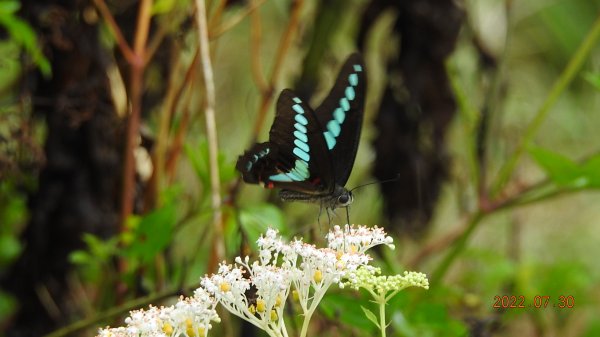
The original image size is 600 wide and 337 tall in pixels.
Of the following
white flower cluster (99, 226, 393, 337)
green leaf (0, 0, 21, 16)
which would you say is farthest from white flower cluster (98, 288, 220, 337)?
green leaf (0, 0, 21, 16)

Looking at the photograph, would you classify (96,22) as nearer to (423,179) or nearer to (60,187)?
(60,187)

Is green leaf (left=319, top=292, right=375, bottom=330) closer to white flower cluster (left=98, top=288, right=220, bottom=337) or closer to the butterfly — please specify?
the butterfly

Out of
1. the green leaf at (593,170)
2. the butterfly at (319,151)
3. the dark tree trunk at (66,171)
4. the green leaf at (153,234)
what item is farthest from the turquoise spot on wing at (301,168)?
the dark tree trunk at (66,171)

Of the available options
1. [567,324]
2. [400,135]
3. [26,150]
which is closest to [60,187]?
[26,150]

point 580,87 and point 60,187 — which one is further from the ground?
point 580,87

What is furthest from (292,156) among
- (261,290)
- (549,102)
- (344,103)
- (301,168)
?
(549,102)

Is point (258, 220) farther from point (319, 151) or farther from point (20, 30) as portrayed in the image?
point (20, 30)
